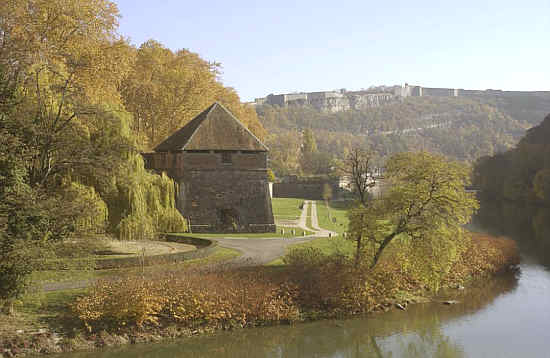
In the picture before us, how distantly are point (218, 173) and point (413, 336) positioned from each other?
18.3 m

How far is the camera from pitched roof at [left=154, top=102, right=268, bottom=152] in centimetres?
3566

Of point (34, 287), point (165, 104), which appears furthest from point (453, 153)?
point (34, 287)

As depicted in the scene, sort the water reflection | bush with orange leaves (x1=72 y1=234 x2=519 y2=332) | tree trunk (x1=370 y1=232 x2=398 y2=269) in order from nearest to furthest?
1. bush with orange leaves (x1=72 y1=234 x2=519 y2=332)
2. tree trunk (x1=370 y1=232 x2=398 y2=269)
3. the water reflection

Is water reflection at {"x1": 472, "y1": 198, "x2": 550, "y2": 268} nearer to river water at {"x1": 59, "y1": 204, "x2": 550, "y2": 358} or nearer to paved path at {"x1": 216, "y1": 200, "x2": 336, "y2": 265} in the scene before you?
river water at {"x1": 59, "y1": 204, "x2": 550, "y2": 358}

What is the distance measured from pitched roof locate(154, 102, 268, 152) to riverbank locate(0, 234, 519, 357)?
12.8 metres

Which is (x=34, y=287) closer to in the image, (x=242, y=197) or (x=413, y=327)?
(x=413, y=327)

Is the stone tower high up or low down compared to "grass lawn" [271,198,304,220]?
up

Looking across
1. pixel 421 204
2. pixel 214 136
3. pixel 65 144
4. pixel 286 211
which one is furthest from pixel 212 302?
pixel 286 211

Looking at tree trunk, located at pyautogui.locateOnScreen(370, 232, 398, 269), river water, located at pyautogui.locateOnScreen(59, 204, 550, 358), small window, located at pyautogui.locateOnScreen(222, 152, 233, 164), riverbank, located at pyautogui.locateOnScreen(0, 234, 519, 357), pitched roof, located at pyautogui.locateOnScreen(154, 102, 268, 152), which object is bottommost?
river water, located at pyautogui.locateOnScreen(59, 204, 550, 358)

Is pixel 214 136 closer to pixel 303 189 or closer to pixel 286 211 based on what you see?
pixel 286 211

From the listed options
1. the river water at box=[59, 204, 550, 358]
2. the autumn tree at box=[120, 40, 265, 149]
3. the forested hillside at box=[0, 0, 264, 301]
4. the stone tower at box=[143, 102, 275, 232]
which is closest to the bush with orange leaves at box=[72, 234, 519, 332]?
the river water at box=[59, 204, 550, 358]

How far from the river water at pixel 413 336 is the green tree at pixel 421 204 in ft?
11.1

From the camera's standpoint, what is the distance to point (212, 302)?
20578mm

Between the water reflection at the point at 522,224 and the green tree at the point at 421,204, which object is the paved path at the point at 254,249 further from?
the water reflection at the point at 522,224
